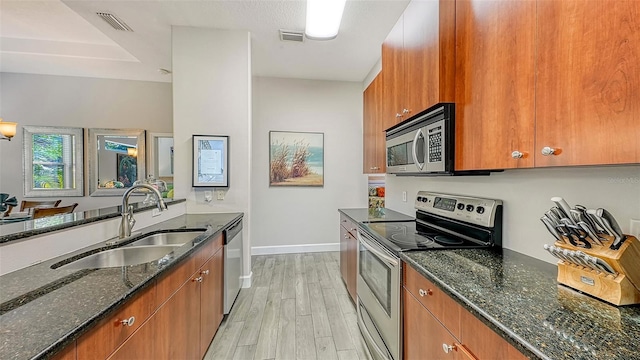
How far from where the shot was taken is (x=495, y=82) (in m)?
1.17

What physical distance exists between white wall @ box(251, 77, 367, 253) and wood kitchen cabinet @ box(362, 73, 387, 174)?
4.48 ft

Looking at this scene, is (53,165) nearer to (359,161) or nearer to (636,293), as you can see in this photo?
(359,161)

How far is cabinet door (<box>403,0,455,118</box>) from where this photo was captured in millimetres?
1455

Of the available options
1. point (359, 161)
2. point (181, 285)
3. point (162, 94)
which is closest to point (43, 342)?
point (181, 285)

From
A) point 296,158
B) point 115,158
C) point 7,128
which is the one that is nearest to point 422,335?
point 296,158

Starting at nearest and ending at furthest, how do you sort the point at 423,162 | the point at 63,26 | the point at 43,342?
the point at 43,342, the point at 423,162, the point at 63,26

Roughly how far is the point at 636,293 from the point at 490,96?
86 cm

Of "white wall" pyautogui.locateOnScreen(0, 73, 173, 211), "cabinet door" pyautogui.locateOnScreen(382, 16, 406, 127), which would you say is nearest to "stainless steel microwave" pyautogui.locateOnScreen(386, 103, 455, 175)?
"cabinet door" pyautogui.locateOnScreen(382, 16, 406, 127)

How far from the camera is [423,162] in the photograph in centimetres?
172

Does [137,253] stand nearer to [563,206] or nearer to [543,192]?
[563,206]

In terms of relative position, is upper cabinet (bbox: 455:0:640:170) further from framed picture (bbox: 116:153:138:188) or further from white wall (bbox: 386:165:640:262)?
framed picture (bbox: 116:153:138:188)

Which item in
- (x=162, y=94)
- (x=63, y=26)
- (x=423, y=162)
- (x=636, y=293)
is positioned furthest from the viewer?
(x=162, y=94)

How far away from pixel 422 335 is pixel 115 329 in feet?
4.08

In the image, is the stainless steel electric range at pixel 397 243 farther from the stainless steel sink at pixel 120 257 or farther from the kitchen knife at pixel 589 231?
the stainless steel sink at pixel 120 257
